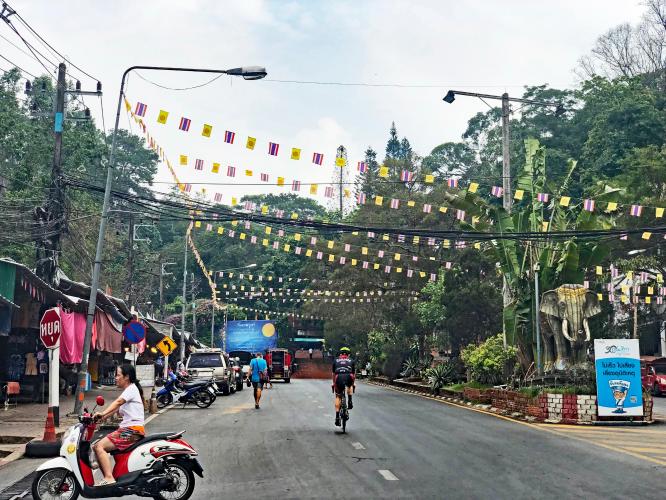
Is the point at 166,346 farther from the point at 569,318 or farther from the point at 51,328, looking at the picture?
the point at 569,318

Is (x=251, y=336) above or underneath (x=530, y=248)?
underneath

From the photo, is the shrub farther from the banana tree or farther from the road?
the road

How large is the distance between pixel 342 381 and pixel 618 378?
8386 mm

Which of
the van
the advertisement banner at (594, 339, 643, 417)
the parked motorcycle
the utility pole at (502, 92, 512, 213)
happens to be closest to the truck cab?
the van

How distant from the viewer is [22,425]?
19969mm

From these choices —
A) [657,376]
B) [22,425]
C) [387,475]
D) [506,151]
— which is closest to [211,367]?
[506,151]

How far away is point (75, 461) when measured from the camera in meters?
9.59

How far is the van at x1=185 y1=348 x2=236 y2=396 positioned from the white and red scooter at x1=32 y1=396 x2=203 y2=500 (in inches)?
1033

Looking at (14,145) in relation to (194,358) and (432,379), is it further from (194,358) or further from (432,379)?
(432,379)

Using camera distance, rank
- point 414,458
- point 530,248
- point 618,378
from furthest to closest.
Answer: point 530,248, point 618,378, point 414,458

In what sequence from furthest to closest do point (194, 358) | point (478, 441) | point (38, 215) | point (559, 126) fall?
point (559, 126)
point (194, 358)
point (38, 215)
point (478, 441)

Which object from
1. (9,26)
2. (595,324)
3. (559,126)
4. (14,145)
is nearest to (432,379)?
(595,324)

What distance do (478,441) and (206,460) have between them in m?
5.85

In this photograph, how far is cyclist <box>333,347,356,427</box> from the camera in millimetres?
18531
